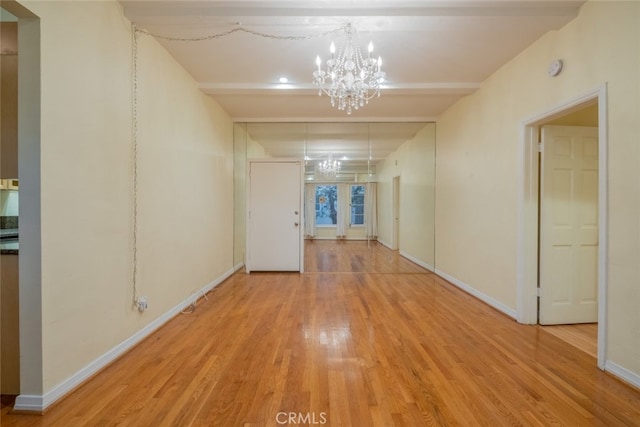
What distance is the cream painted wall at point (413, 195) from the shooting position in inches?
207

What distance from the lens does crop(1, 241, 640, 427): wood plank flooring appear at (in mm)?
1590

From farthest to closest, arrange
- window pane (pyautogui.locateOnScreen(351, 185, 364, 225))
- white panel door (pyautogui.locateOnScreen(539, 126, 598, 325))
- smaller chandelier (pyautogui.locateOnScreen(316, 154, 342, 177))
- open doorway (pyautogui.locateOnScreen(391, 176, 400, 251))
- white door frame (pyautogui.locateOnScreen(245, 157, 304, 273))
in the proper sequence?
window pane (pyautogui.locateOnScreen(351, 185, 364, 225)) → open doorway (pyautogui.locateOnScreen(391, 176, 400, 251)) → smaller chandelier (pyautogui.locateOnScreen(316, 154, 342, 177)) → white door frame (pyautogui.locateOnScreen(245, 157, 304, 273)) → white panel door (pyautogui.locateOnScreen(539, 126, 598, 325))

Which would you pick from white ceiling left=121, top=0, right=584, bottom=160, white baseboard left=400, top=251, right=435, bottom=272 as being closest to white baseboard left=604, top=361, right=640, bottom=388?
white ceiling left=121, top=0, right=584, bottom=160

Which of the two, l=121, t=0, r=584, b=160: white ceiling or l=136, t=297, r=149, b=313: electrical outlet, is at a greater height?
l=121, t=0, r=584, b=160: white ceiling

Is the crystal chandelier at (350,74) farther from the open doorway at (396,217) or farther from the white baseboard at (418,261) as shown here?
the open doorway at (396,217)

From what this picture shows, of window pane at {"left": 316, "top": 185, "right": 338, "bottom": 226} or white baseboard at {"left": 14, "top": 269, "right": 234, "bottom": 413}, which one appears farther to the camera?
window pane at {"left": 316, "top": 185, "right": 338, "bottom": 226}

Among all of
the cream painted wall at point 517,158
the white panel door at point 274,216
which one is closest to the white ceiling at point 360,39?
the cream painted wall at point 517,158

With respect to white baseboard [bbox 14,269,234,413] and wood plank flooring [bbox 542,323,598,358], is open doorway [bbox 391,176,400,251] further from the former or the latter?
white baseboard [bbox 14,269,234,413]

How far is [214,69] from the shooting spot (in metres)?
3.30

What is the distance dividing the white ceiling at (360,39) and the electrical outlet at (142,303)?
238 cm

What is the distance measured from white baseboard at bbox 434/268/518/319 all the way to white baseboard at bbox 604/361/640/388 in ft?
3.14

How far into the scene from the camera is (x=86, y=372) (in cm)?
190

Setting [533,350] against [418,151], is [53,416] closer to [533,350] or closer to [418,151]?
[533,350]

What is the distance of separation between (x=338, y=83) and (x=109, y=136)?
6.19 feet
